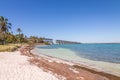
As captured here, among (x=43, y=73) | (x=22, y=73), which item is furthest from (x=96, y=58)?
(x=22, y=73)

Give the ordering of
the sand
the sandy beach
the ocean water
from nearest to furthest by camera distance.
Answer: the sand < the sandy beach < the ocean water

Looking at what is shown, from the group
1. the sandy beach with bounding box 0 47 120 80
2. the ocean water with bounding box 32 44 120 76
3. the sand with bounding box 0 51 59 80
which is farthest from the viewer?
the ocean water with bounding box 32 44 120 76

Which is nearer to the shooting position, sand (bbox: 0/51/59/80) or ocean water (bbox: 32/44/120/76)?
sand (bbox: 0/51/59/80)

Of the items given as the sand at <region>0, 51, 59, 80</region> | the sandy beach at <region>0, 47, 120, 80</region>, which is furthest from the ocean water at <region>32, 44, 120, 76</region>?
the sand at <region>0, 51, 59, 80</region>

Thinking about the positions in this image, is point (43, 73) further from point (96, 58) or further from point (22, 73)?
point (96, 58)

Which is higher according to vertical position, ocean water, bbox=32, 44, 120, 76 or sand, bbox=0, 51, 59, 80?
sand, bbox=0, 51, 59, 80

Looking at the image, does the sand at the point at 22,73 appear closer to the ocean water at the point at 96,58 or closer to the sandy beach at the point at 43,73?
the sandy beach at the point at 43,73

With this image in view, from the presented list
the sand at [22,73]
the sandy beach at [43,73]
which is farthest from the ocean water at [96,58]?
the sand at [22,73]

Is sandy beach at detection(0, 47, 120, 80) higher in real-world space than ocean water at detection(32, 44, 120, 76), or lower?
higher

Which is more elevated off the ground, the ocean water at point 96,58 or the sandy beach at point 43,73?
the sandy beach at point 43,73

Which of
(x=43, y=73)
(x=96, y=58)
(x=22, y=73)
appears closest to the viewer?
(x=22, y=73)

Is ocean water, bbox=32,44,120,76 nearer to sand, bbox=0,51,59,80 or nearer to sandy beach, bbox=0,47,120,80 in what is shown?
sandy beach, bbox=0,47,120,80

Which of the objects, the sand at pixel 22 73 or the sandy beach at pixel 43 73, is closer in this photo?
the sand at pixel 22 73

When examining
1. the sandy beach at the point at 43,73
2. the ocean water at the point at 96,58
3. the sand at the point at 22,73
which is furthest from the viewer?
the ocean water at the point at 96,58
